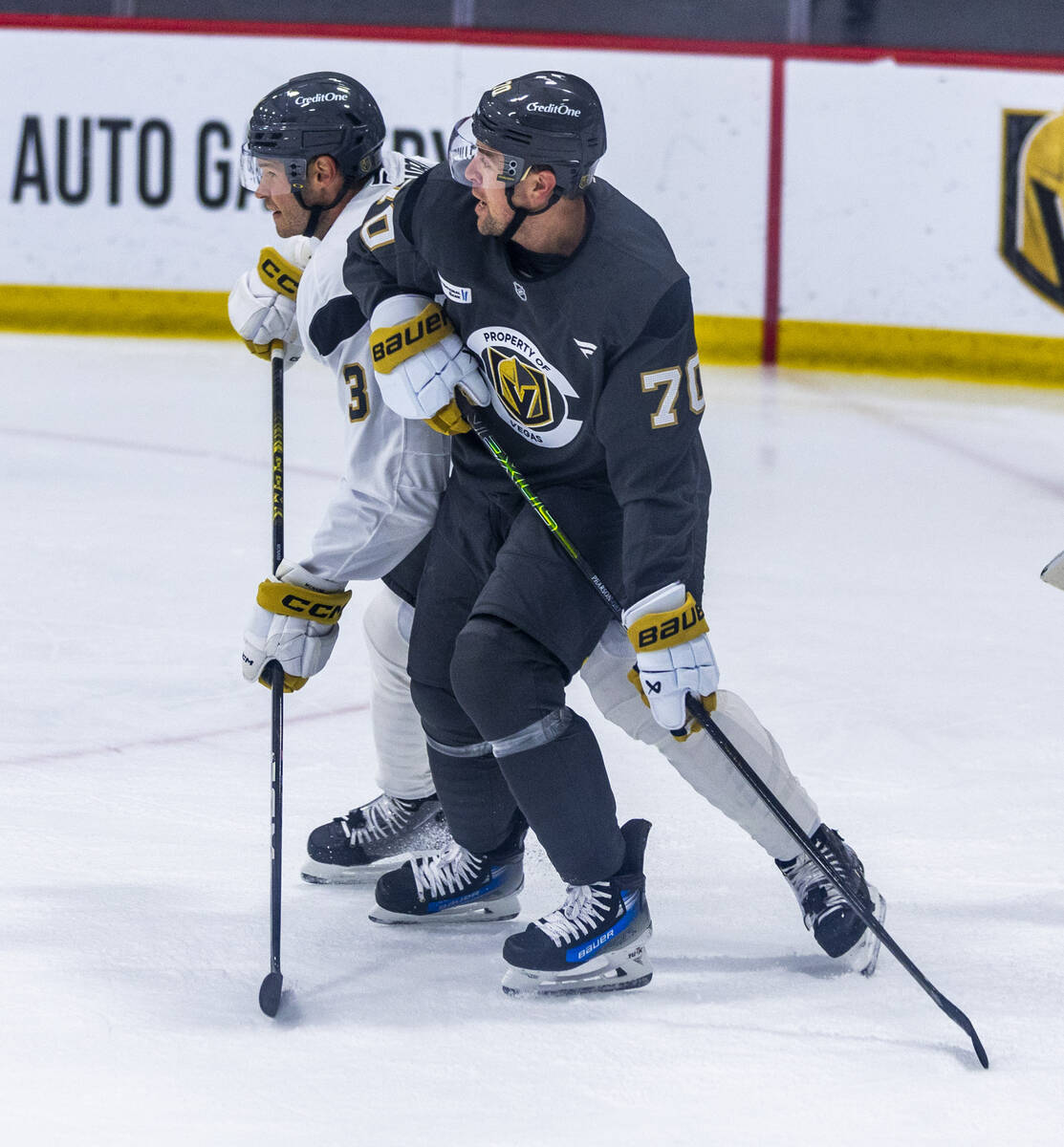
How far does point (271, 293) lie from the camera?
2467 mm

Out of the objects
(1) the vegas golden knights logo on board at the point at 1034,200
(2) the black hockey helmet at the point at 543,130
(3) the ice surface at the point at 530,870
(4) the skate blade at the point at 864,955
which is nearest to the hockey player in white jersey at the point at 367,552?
(4) the skate blade at the point at 864,955

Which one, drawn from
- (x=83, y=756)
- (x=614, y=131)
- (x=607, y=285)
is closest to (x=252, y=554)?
(x=83, y=756)

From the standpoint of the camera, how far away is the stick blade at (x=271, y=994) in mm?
1996

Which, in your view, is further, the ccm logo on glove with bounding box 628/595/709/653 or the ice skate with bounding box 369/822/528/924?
the ice skate with bounding box 369/822/528/924

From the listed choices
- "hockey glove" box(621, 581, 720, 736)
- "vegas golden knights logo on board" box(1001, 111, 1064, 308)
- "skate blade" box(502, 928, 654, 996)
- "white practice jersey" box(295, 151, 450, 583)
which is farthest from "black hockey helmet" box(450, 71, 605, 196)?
"vegas golden knights logo on board" box(1001, 111, 1064, 308)

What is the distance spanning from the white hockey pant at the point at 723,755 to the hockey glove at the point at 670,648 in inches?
5.8

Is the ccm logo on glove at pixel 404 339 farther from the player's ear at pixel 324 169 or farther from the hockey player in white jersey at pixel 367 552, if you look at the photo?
the player's ear at pixel 324 169

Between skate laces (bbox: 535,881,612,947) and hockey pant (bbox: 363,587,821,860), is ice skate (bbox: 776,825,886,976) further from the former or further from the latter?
skate laces (bbox: 535,881,612,947)

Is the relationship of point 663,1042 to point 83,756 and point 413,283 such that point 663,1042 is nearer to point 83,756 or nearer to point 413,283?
point 413,283

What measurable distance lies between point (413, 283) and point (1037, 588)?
2128 mm

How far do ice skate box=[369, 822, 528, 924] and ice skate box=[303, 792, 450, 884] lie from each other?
109 mm

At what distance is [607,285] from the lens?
197cm

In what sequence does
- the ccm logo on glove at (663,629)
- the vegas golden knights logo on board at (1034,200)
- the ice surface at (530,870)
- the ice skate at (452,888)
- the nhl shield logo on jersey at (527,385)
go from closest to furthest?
the ice surface at (530,870), the ccm logo on glove at (663,629), the nhl shield logo on jersey at (527,385), the ice skate at (452,888), the vegas golden knights logo on board at (1034,200)

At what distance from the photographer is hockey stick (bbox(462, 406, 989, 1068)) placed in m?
2.04
